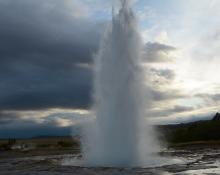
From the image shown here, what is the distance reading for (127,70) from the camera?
1455 inches

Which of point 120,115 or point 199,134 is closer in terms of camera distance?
point 120,115

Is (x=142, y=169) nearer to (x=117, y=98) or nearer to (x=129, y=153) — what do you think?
(x=129, y=153)

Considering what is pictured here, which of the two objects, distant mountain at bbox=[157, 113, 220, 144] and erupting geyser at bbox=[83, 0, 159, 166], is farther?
distant mountain at bbox=[157, 113, 220, 144]

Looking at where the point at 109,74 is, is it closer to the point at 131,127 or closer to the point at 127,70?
the point at 127,70

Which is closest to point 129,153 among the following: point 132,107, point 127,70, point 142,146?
point 142,146

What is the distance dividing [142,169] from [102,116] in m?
7.91

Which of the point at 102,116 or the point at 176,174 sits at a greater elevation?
the point at 102,116

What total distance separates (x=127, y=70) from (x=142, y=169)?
947cm

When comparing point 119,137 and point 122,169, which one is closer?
point 122,169

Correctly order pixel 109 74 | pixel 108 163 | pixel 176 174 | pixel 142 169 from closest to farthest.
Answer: pixel 176 174
pixel 142 169
pixel 108 163
pixel 109 74

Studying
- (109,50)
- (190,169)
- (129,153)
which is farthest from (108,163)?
(109,50)

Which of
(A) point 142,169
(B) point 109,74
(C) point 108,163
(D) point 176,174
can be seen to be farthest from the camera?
(B) point 109,74

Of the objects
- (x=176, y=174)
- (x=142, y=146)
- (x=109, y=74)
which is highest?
(x=109, y=74)

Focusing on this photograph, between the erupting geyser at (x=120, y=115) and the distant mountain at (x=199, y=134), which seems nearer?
the erupting geyser at (x=120, y=115)
